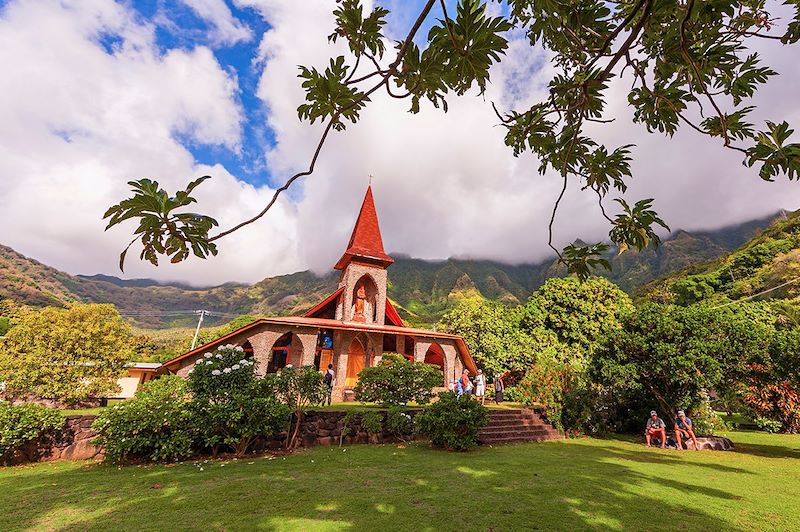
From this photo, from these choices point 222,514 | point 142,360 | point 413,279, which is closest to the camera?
point 222,514

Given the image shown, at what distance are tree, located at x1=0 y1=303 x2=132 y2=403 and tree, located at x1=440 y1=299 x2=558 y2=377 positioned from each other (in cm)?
2021

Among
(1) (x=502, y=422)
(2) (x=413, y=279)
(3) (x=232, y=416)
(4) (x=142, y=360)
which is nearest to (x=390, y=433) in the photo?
(1) (x=502, y=422)

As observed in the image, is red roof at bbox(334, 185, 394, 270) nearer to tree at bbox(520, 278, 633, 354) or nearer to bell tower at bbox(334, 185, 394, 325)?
bell tower at bbox(334, 185, 394, 325)

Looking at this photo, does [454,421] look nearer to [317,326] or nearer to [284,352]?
[317,326]

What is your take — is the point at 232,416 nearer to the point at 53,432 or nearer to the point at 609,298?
the point at 53,432

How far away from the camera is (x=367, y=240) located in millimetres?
22250

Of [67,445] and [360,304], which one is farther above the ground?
[360,304]

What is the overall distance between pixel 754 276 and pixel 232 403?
53644 millimetres

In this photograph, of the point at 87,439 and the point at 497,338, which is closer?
the point at 87,439

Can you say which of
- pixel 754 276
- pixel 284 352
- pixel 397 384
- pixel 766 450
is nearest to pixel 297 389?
pixel 397 384

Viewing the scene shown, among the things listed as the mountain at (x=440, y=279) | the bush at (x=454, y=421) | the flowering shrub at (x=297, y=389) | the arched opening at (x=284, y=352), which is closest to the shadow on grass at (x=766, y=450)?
the bush at (x=454, y=421)

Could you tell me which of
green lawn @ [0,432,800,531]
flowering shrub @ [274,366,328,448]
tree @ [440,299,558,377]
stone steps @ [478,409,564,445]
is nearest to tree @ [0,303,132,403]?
green lawn @ [0,432,800,531]

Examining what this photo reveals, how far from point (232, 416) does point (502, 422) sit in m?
8.97

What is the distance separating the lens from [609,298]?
2623 cm
